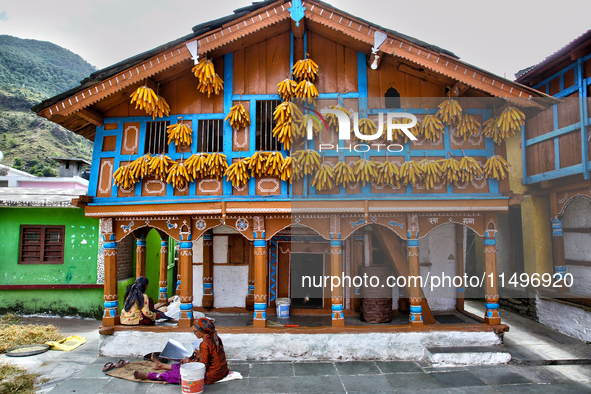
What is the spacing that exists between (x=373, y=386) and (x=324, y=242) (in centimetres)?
496

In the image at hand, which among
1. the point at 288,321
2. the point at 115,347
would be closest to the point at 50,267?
the point at 115,347

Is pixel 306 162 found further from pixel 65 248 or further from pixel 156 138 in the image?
pixel 65 248

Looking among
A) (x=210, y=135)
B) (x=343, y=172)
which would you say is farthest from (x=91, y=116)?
(x=343, y=172)

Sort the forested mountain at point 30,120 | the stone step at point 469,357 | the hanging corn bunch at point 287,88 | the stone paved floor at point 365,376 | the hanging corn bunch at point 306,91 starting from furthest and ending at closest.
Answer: the forested mountain at point 30,120 < the hanging corn bunch at point 287,88 < the hanging corn bunch at point 306,91 < the stone step at point 469,357 < the stone paved floor at point 365,376

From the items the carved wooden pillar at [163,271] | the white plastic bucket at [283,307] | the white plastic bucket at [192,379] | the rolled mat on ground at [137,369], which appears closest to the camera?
the white plastic bucket at [192,379]

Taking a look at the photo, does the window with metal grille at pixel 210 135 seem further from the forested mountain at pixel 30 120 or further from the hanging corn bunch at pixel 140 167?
the forested mountain at pixel 30 120

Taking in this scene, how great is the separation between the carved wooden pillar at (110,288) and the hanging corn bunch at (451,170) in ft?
26.2

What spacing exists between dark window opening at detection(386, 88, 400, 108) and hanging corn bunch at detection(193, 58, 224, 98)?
402 cm

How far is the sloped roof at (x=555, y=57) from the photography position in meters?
8.71

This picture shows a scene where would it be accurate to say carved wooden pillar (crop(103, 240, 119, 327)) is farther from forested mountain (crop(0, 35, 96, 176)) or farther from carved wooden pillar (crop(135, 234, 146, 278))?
forested mountain (crop(0, 35, 96, 176))

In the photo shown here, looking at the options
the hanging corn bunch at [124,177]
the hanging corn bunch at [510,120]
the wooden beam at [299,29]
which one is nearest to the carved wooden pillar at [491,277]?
the hanging corn bunch at [510,120]

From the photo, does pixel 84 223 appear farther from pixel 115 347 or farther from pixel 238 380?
pixel 238 380

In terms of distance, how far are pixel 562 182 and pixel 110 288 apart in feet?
38.7

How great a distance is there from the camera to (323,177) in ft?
27.4
